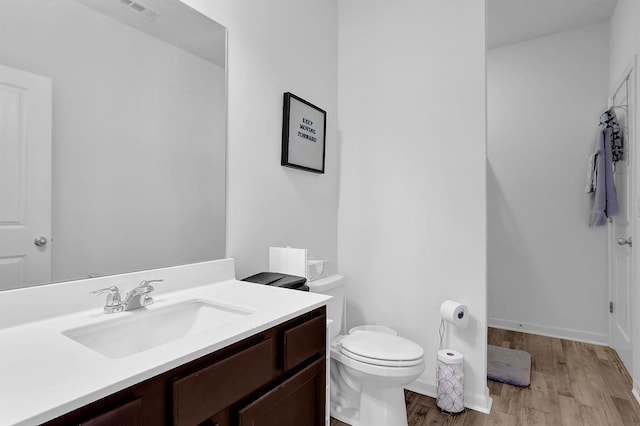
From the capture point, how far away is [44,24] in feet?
3.37

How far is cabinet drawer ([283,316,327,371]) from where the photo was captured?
107 cm

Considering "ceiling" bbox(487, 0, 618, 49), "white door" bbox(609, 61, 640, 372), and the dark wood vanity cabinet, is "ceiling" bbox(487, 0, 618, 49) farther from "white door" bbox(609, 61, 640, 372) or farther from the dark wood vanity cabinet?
the dark wood vanity cabinet

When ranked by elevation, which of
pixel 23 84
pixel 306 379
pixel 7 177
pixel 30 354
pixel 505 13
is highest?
pixel 505 13

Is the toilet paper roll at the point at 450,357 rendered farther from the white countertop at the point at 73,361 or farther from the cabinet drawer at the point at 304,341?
the white countertop at the point at 73,361

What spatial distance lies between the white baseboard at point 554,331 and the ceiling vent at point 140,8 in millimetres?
3655

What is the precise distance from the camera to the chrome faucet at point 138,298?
1087 mm

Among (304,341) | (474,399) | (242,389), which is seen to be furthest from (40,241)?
(474,399)

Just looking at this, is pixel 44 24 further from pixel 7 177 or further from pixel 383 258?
pixel 383 258

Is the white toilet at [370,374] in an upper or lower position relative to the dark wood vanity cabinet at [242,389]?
lower

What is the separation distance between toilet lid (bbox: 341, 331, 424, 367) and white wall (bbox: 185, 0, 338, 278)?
0.62m

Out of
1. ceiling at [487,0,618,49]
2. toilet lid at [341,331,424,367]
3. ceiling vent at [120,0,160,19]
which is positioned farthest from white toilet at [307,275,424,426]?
ceiling at [487,0,618,49]

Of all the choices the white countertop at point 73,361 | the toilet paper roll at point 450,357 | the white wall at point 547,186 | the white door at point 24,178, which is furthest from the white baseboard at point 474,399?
the white door at point 24,178

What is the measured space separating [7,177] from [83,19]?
557 mm

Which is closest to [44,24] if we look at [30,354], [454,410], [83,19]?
[83,19]
